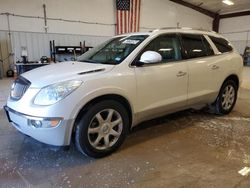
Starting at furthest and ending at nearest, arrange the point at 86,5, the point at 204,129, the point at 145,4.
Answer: the point at 145,4, the point at 86,5, the point at 204,129

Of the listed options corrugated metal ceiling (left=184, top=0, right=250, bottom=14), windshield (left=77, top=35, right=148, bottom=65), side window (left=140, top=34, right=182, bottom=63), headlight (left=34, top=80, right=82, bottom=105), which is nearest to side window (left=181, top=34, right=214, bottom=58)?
side window (left=140, top=34, right=182, bottom=63)

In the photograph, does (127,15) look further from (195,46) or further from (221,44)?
(195,46)

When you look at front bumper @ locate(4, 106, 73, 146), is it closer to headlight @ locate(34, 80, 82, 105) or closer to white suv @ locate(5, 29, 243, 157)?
white suv @ locate(5, 29, 243, 157)

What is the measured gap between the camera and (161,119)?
154 inches

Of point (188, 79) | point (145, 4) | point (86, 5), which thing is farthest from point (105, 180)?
point (145, 4)

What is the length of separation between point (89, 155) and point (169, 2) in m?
14.0

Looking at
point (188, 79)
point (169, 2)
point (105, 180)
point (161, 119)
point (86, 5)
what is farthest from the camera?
point (169, 2)

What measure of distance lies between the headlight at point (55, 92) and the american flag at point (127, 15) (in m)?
10.6

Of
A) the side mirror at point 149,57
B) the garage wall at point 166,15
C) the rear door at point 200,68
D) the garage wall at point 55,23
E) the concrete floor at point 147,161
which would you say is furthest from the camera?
the garage wall at point 166,15

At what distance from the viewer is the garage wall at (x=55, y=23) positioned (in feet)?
32.6

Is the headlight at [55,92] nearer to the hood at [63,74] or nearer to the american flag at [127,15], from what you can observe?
the hood at [63,74]

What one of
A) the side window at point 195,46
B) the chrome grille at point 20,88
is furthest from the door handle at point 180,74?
the chrome grille at point 20,88

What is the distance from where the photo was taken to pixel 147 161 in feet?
8.37

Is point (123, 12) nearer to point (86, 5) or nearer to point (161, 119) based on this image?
point (86, 5)
